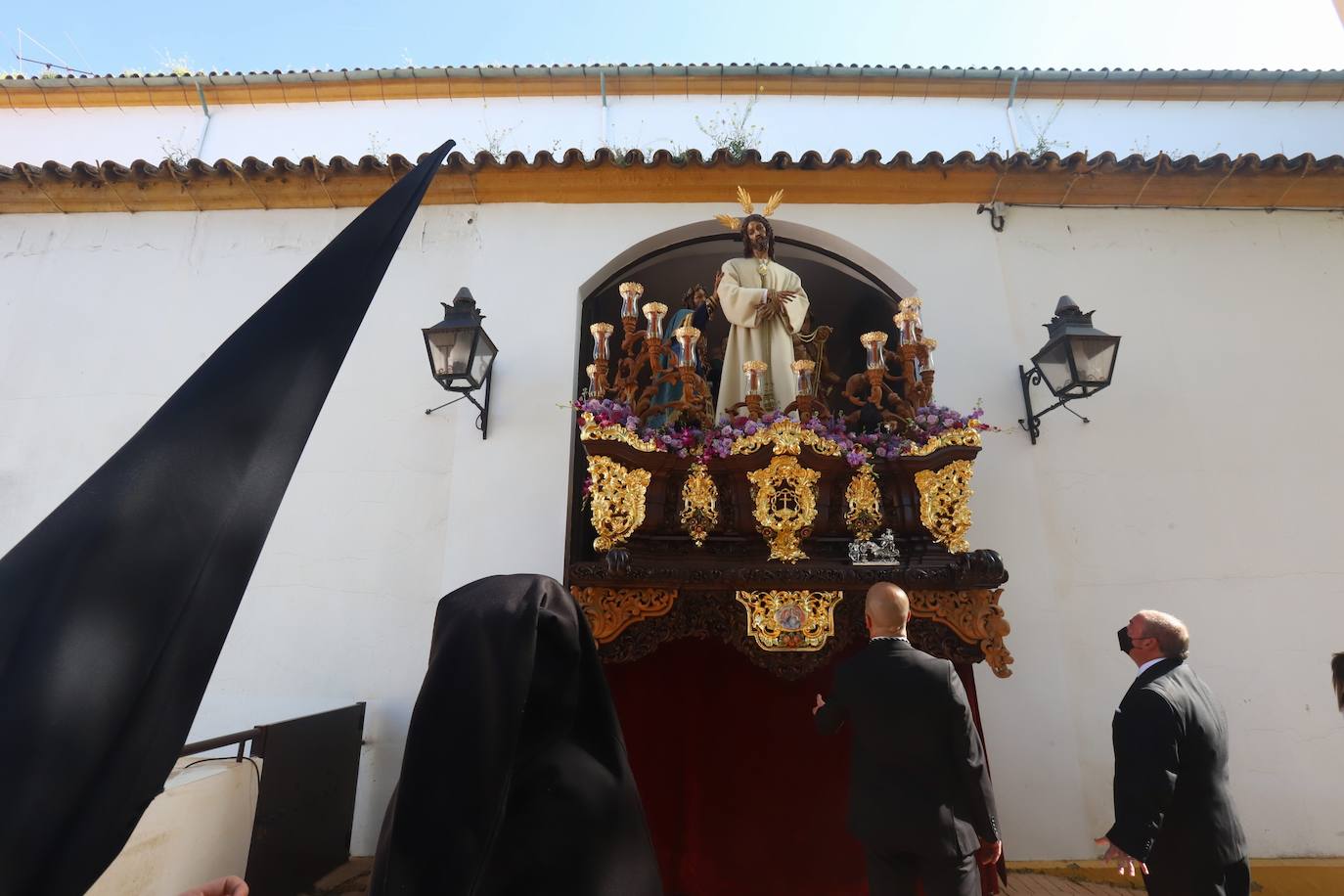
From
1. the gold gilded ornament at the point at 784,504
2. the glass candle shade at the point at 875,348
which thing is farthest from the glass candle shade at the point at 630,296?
the glass candle shade at the point at 875,348

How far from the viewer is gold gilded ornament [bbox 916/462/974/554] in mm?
3588

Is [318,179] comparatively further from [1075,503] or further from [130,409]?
[1075,503]

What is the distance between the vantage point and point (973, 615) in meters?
3.49

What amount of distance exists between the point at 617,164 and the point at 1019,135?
4.12 meters

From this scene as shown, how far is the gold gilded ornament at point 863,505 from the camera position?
367cm

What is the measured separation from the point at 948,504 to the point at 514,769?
2.89 meters

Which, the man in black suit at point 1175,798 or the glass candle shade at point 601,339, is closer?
the man in black suit at point 1175,798

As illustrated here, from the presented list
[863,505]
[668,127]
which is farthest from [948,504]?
[668,127]

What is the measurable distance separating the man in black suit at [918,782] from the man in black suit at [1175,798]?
527 mm

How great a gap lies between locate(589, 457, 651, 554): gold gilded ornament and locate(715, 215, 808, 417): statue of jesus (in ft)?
Result: 3.27

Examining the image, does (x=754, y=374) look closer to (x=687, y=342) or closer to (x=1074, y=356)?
(x=687, y=342)

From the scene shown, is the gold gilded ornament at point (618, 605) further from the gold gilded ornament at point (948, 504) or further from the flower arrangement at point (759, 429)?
the gold gilded ornament at point (948, 504)

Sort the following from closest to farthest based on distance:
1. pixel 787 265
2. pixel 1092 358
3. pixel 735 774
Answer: pixel 735 774 < pixel 1092 358 < pixel 787 265

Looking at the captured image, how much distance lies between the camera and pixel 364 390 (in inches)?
188
